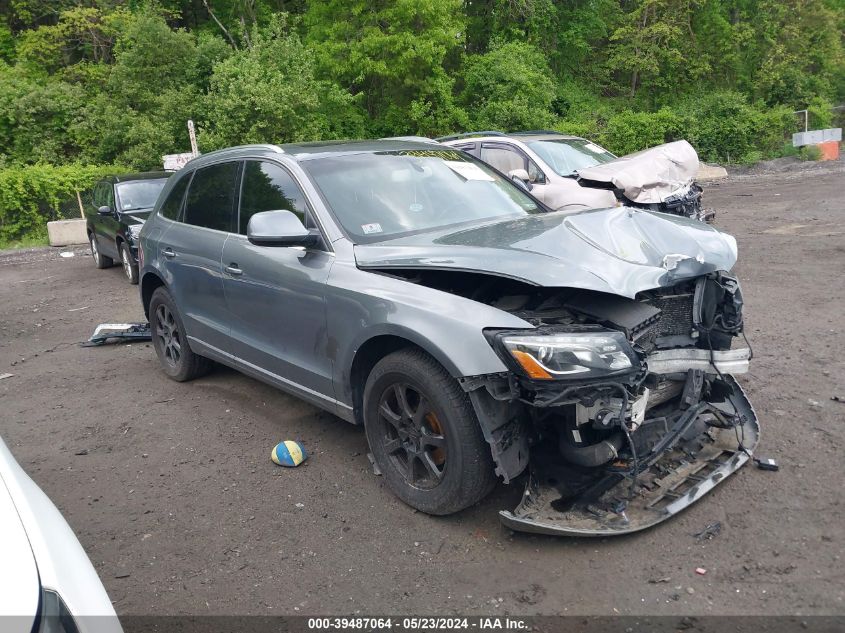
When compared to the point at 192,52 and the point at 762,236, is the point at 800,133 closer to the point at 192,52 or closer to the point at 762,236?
the point at 762,236

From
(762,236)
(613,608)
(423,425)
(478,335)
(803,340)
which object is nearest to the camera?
(613,608)

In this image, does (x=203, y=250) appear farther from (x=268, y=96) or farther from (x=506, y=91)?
(x=506, y=91)

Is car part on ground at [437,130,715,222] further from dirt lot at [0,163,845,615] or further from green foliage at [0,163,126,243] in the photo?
green foliage at [0,163,126,243]

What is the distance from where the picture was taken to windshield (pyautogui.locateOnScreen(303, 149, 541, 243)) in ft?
13.7

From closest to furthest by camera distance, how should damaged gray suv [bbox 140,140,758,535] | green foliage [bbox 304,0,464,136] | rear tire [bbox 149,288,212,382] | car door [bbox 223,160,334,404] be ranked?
1. damaged gray suv [bbox 140,140,758,535]
2. car door [bbox 223,160,334,404]
3. rear tire [bbox 149,288,212,382]
4. green foliage [bbox 304,0,464,136]

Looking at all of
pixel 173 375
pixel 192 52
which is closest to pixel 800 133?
pixel 192 52

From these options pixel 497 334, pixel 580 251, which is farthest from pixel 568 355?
pixel 580 251

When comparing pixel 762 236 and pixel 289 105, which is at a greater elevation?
pixel 289 105

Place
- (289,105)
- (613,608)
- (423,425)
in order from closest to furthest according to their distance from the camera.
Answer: (613,608) < (423,425) < (289,105)

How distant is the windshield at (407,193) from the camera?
13.7ft

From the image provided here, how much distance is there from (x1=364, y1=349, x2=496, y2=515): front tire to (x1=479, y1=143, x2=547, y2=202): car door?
6709mm

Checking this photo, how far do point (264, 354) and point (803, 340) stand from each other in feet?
14.5

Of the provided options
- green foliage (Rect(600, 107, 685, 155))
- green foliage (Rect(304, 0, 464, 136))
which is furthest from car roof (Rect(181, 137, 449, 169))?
green foliage (Rect(600, 107, 685, 155))

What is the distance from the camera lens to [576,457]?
10.8 ft
